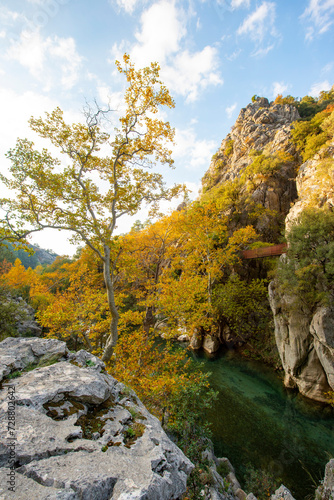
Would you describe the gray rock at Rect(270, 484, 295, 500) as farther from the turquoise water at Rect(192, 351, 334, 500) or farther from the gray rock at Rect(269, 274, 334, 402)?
the gray rock at Rect(269, 274, 334, 402)

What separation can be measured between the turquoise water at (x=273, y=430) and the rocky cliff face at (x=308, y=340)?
3.04 ft

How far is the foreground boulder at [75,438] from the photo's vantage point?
7.31 ft

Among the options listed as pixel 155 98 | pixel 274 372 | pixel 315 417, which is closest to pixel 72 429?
pixel 155 98

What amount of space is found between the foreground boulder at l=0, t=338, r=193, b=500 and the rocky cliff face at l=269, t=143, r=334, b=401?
10.1m

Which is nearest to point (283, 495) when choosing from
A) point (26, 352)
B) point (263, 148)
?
point (26, 352)

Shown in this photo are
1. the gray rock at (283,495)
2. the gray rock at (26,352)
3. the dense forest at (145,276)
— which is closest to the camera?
the gray rock at (26,352)

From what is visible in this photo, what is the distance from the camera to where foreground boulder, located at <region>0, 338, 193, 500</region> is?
2.23 m

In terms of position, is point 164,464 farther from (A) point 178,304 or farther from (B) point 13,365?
(A) point 178,304

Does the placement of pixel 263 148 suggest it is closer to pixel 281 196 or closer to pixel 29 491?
pixel 281 196

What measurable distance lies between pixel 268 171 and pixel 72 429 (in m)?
28.6

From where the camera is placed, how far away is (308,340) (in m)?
11.3

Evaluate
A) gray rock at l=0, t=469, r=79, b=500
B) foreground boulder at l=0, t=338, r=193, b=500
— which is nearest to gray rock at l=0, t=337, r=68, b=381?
foreground boulder at l=0, t=338, r=193, b=500

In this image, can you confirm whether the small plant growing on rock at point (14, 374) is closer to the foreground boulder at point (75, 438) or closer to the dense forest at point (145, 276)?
the foreground boulder at point (75, 438)

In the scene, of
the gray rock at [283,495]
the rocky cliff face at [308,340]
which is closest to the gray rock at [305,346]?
the rocky cliff face at [308,340]
